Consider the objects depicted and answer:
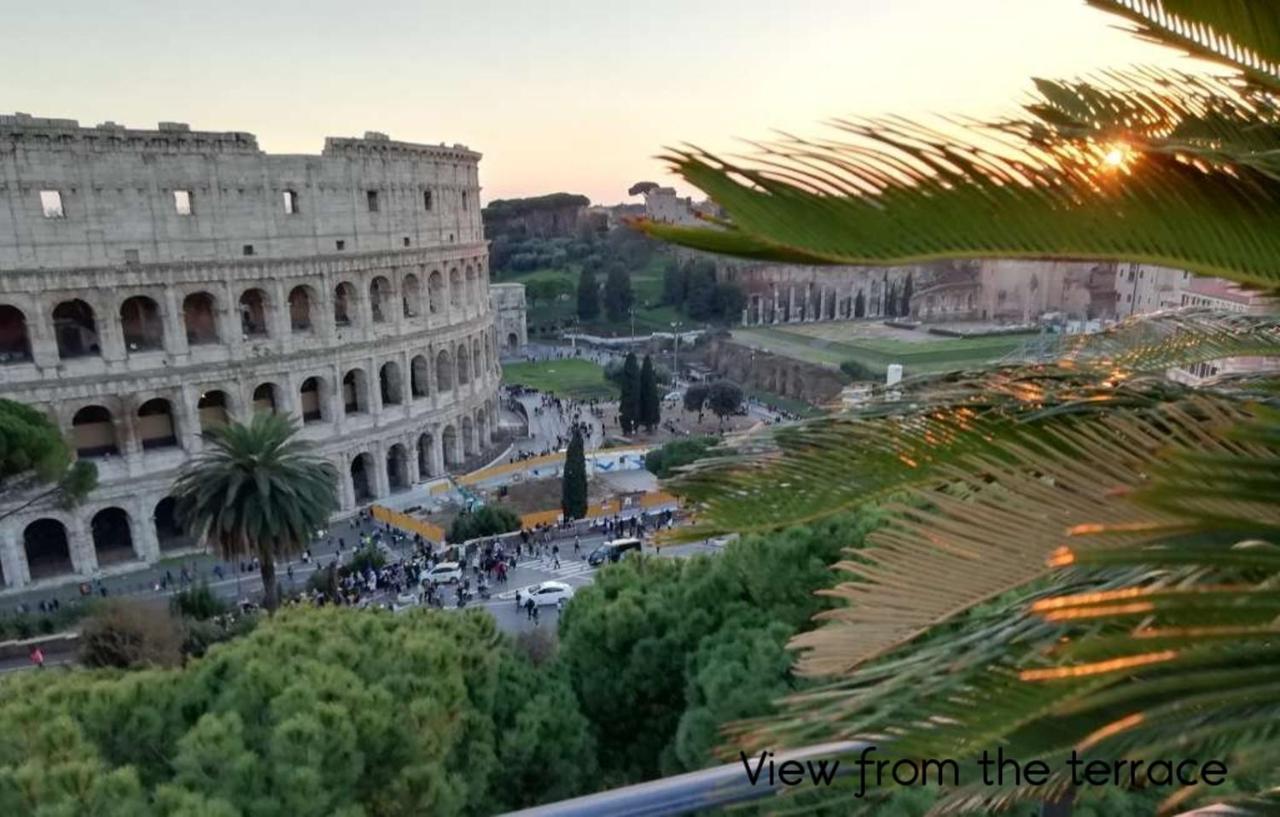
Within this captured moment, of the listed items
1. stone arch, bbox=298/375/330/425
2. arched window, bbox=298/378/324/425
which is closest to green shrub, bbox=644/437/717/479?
stone arch, bbox=298/375/330/425

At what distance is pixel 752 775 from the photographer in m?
2.08

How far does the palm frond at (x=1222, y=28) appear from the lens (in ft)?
5.42

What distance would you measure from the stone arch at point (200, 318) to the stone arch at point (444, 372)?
7223 mm

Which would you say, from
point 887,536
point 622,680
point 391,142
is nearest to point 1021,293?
point 391,142

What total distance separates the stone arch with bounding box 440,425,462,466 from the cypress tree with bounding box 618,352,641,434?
824 centimetres

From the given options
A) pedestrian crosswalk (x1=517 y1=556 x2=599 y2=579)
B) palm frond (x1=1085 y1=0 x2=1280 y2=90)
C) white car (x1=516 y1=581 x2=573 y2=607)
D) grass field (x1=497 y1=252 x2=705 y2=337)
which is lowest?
pedestrian crosswalk (x1=517 y1=556 x2=599 y2=579)

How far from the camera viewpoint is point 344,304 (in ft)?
87.1

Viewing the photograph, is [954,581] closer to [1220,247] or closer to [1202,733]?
[1202,733]

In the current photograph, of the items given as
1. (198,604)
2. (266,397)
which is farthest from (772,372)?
(198,604)

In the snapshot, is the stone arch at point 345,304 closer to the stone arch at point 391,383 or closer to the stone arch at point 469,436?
the stone arch at point 391,383

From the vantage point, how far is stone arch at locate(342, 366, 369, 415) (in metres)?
26.2

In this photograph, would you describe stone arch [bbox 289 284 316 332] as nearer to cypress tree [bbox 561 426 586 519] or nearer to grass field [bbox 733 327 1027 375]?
cypress tree [bbox 561 426 586 519]

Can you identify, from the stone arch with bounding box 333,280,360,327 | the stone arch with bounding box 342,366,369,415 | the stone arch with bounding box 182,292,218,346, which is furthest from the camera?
the stone arch with bounding box 342,366,369,415

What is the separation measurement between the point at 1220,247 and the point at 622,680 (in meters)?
7.53
